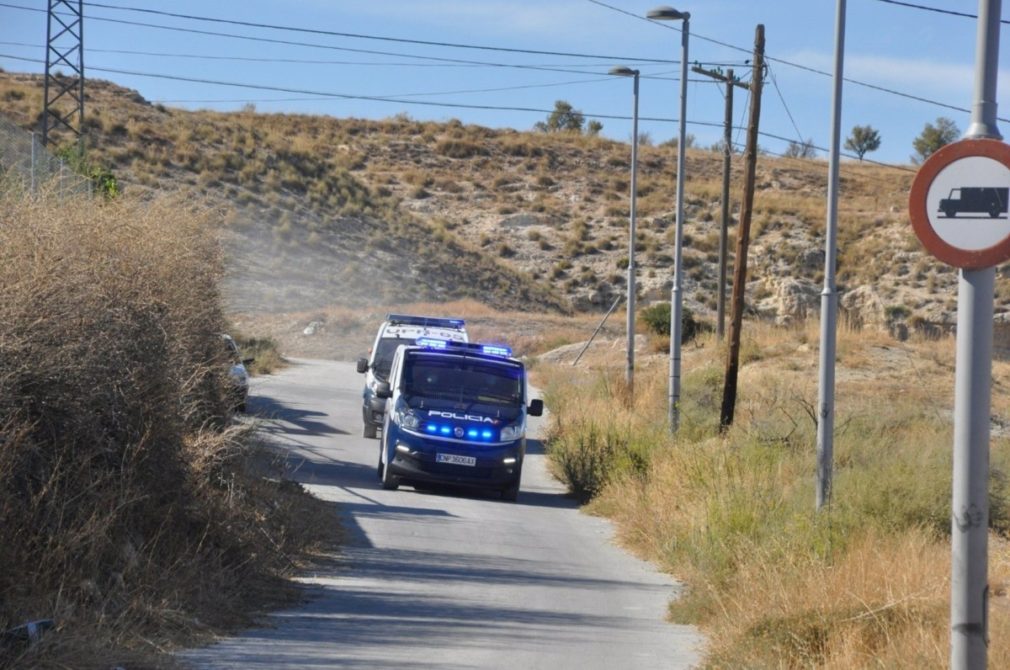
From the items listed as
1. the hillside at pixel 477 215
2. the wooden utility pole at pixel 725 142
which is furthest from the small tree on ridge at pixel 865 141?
the wooden utility pole at pixel 725 142

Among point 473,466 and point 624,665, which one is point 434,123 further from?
point 624,665

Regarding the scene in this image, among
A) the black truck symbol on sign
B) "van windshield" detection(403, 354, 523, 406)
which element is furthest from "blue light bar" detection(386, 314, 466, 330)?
the black truck symbol on sign

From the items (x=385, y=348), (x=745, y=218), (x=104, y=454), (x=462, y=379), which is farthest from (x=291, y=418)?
(x=104, y=454)

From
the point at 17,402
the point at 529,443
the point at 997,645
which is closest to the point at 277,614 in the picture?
the point at 17,402

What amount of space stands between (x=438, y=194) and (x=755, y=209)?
19.1 m

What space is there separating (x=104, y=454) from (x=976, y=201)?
593 centimetres

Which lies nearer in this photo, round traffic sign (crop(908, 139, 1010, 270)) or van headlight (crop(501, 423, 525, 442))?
round traffic sign (crop(908, 139, 1010, 270))

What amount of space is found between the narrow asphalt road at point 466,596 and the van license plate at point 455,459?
55 centimetres

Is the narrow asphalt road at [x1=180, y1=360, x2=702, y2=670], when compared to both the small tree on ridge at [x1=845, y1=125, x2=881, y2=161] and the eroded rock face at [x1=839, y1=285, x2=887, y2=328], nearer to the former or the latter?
the eroded rock face at [x1=839, y1=285, x2=887, y2=328]

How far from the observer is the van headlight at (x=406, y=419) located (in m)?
18.5

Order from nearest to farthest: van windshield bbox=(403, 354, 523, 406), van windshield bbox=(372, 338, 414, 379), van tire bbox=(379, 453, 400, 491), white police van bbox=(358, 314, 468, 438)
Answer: van tire bbox=(379, 453, 400, 491) < van windshield bbox=(403, 354, 523, 406) < van windshield bbox=(372, 338, 414, 379) < white police van bbox=(358, 314, 468, 438)

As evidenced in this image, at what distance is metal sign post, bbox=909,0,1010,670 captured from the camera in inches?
259

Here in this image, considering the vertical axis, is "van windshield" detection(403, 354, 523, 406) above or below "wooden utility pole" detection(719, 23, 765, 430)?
below

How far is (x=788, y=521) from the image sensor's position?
1221 cm
